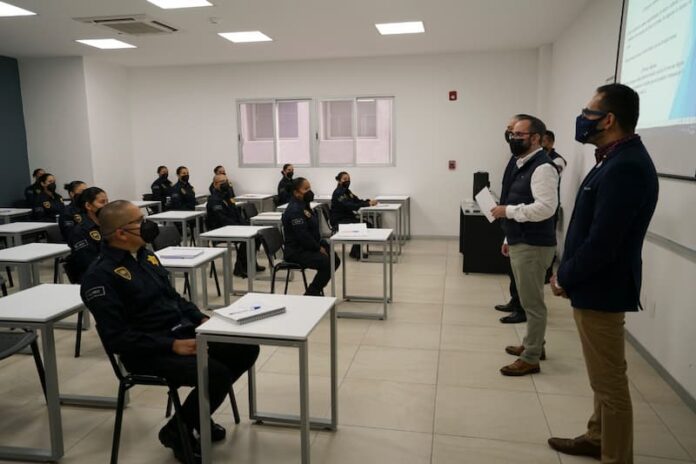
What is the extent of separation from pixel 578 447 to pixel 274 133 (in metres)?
7.90

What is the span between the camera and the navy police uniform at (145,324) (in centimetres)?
222

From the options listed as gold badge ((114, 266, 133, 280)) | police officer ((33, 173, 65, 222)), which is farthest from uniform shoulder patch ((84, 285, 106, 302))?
police officer ((33, 173, 65, 222))

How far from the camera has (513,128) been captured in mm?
3250

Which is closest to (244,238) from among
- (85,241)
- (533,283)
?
(85,241)

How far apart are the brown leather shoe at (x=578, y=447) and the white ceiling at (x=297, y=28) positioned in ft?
14.9

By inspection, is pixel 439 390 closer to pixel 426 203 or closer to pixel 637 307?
pixel 637 307

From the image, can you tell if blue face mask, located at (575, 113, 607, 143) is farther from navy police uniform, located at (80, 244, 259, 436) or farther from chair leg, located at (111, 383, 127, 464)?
chair leg, located at (111, 383, 127, 464)

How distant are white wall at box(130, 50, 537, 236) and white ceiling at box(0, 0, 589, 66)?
0.37 metres

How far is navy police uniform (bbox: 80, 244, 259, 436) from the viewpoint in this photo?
2.22m

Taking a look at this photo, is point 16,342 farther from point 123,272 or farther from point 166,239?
point 166,239

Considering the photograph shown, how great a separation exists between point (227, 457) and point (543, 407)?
1.79 meters

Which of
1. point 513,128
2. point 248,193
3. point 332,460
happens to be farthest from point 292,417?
point 248,193

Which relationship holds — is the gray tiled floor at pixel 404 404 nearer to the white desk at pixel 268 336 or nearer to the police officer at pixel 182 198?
the white desk at pixel 268 336

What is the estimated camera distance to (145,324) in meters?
2.38
